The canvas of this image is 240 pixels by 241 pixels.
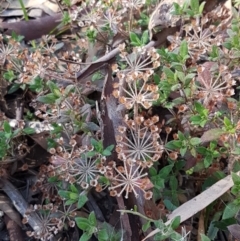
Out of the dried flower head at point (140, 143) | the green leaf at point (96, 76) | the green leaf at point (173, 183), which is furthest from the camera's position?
the green leaf at point (96, 76)

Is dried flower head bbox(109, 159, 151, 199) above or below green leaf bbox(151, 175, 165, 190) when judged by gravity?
above

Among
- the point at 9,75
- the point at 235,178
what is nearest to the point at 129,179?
the point at 235,178

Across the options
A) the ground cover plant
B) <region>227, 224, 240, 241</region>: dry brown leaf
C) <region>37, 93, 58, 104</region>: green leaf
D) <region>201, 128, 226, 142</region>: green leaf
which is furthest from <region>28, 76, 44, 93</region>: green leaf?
<region>227, 224, 240, 241</region>: dry brown leaf

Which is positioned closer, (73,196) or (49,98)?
(73,196)

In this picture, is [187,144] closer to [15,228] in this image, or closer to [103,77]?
[103,77]

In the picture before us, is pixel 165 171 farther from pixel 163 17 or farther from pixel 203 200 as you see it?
pixel 163 17

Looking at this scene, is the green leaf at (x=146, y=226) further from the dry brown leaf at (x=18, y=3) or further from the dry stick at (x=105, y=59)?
the dry brown leaf at (x=18, y=3)

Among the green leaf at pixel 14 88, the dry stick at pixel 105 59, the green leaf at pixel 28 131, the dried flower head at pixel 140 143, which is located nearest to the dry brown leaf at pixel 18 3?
the green leaf at pixel 14 88

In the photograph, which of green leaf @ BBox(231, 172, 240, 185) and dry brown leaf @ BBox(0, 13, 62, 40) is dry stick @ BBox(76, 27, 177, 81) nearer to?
dry brown leaf @ BBox(0, 13, 62, 40)
